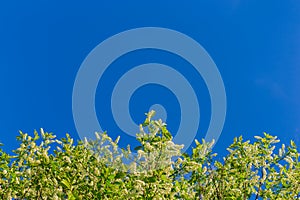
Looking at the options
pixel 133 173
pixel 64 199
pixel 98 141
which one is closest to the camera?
pixel 133 173

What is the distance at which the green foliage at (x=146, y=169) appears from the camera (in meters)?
6.19

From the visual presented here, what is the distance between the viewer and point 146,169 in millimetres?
6383

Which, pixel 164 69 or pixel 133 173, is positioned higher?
pixel 164 69

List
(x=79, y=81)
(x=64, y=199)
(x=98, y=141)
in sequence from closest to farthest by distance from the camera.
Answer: (x=64, y=199), (x=98, y=141), (x=79, y=81)

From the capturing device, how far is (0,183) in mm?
7148

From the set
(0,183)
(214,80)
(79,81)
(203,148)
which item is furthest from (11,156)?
(214,80)

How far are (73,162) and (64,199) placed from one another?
60cm

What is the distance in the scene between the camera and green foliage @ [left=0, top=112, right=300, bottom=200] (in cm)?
619

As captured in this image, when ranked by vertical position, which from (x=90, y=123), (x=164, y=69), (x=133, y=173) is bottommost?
(x=133, y=173)

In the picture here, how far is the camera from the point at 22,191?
23.7ft

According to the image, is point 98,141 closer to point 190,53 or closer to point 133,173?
point 133,173

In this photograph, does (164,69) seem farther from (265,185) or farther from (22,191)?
(22,191)

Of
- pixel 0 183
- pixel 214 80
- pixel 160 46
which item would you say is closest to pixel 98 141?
pixel 0 183

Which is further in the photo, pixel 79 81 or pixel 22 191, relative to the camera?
pixel 79 81
